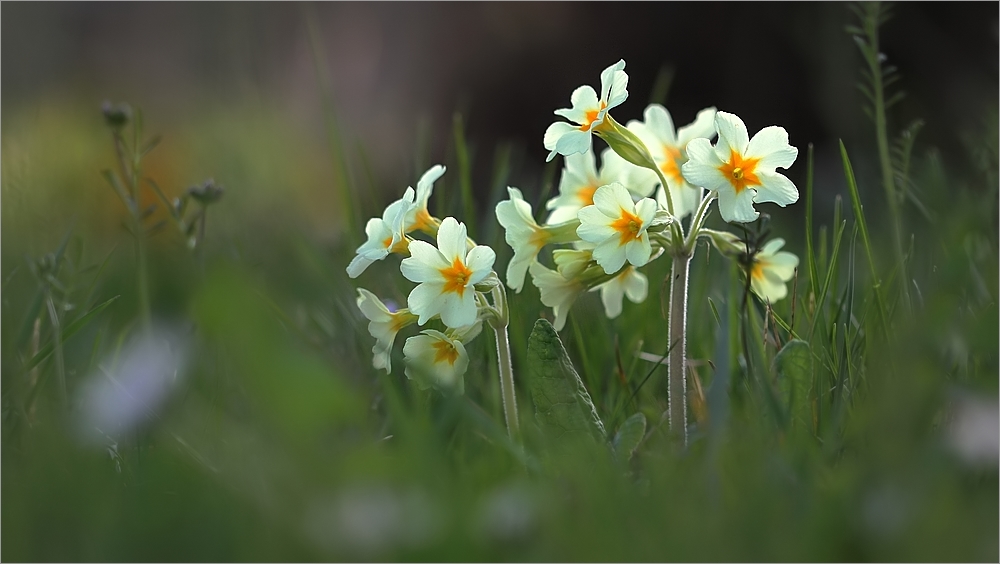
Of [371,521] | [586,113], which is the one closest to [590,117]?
[586,113]

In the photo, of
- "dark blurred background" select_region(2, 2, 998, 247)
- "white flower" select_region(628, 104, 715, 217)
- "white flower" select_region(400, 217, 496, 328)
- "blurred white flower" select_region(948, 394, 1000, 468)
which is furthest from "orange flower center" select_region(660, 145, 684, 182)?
"dark blurred background" select_region(2, 2, 998, 247)

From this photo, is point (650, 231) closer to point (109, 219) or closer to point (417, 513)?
point (417, 513)

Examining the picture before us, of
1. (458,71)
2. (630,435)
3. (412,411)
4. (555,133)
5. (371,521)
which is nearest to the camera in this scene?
(371,521)

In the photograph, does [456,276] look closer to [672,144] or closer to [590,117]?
[590,117]

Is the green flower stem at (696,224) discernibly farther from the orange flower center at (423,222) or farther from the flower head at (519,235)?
the orange flower center at (423,222)

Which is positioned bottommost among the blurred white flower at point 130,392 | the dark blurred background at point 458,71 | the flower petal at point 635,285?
the dark blurred background at point 458,71

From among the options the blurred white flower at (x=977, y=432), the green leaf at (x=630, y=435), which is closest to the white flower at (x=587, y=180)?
the green leaf at (x=630, y=435)
